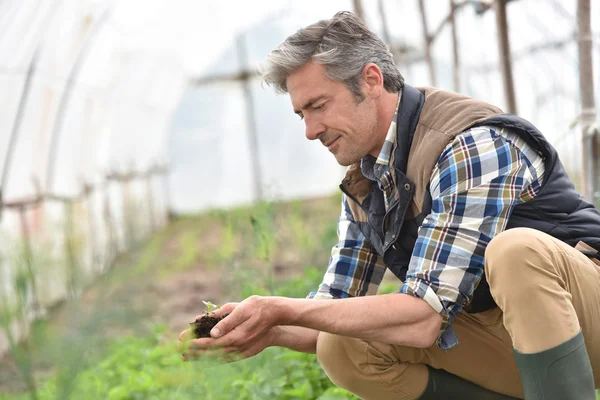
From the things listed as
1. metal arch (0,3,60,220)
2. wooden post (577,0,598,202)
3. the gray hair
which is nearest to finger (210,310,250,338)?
the gray hair

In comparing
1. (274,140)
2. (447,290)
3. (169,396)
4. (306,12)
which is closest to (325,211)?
(274,140)

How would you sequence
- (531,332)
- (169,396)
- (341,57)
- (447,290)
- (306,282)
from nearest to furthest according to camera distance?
(531,332) → (447,290) → (341,57) → (169,396) → (306,282)

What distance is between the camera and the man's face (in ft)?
6.07

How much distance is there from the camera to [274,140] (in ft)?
35.3

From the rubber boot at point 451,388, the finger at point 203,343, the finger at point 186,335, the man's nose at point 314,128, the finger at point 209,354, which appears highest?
the man's nose at point 314,128

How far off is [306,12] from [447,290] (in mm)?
9789

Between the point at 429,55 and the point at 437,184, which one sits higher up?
the point at 429,55

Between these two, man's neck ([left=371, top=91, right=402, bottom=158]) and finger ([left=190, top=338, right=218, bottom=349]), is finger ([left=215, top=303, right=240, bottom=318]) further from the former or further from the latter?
man's neck ([left=371, top=91, right=402, bottom=158])

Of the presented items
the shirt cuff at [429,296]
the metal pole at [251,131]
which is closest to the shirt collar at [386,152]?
the shirt cuff at [429,296]

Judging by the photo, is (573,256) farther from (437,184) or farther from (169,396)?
(169,396)

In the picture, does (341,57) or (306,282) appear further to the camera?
(306,282)

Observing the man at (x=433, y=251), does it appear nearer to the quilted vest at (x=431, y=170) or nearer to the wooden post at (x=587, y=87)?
the quilted vest at (x=431, y=170)

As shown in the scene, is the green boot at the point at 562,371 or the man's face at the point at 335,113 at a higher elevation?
the man's face at the point at 335,113

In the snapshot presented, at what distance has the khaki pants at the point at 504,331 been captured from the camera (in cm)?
152
